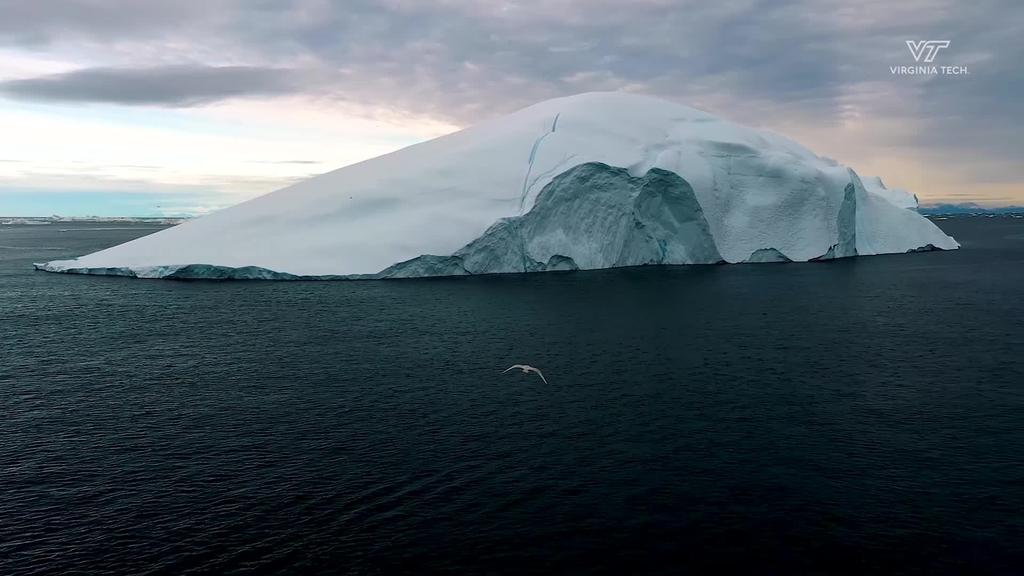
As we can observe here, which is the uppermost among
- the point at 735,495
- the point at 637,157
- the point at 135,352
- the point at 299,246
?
the point at 637,157

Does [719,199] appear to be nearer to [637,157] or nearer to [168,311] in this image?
[637,157]

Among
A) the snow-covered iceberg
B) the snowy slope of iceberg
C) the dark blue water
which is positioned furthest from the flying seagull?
the snowy slope of iceberg

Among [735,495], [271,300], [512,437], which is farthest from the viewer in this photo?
[271,300]

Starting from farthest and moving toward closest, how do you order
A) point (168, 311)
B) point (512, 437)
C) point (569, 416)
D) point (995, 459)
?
point (168, 311), point (569, 416), point (512, 437), point (995, 459)

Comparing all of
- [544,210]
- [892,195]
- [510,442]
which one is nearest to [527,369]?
[510,442]

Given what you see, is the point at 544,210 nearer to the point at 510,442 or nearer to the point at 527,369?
the point at 527,369

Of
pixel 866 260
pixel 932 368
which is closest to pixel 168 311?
pixel 932 368

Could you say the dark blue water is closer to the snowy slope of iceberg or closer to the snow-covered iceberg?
the snow-covered iceberg
